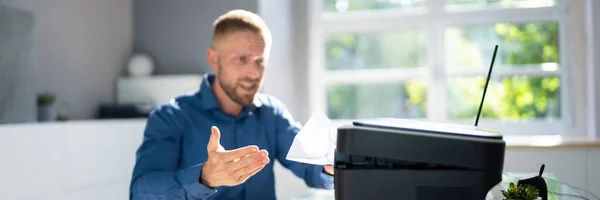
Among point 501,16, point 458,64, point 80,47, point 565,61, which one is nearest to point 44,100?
point 80,47

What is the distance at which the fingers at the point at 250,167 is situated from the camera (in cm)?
122

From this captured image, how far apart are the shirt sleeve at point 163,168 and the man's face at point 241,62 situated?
193 mm

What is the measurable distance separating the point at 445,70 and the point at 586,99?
0.85m

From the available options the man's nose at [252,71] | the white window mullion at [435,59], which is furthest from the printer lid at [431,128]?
the white window mullion at [435,59]

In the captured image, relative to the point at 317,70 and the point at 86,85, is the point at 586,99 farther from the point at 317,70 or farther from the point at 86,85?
the point at 86,85

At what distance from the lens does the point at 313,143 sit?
1.30 meters

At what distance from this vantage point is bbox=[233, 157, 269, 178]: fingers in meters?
1.22

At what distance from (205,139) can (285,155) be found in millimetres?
298

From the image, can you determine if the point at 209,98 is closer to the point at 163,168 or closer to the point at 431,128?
the point at 163,168

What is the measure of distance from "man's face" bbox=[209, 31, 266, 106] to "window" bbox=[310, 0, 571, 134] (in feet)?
7.56

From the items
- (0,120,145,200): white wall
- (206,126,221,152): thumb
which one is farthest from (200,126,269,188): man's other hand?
(0,120,145,200): white wall

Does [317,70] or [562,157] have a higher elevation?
[317,70]

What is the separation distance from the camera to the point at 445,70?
13.3ft

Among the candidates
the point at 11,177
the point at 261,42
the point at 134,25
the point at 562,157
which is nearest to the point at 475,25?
the point at 562,157
